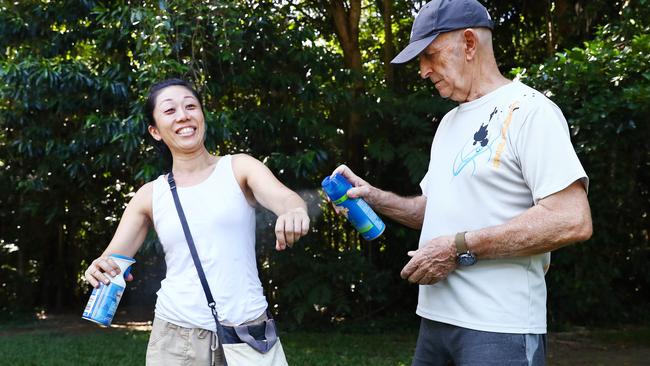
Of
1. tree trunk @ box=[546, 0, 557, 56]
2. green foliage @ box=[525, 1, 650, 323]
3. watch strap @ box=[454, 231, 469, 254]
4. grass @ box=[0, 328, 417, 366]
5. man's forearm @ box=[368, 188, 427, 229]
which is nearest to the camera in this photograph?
watch strap @ box=[454, 231, 469, 254]

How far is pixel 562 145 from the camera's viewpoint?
215 cm

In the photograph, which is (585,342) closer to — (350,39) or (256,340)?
(350,39)

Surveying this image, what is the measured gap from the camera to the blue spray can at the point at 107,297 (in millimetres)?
2672

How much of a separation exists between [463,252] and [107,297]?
1339mm

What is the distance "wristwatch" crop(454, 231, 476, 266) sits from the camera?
7.35 feet

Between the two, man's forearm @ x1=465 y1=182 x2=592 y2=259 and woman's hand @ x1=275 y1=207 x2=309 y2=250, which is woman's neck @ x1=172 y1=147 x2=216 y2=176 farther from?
man's forearm @ x1=465 y1=182 x2=592 y2=259

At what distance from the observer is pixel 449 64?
96.3 inches

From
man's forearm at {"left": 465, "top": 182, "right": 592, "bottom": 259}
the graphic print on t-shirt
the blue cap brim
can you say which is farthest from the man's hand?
the blue cap brim

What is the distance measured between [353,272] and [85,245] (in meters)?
5.59

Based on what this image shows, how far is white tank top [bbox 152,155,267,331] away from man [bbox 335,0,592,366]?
64 cm

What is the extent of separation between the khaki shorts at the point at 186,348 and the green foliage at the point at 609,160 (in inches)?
179

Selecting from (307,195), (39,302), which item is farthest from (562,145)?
(39,302)

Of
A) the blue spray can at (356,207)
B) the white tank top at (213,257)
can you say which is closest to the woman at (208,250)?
the white tank top at (213,257)

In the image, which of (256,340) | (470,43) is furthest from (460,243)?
(256,340)
